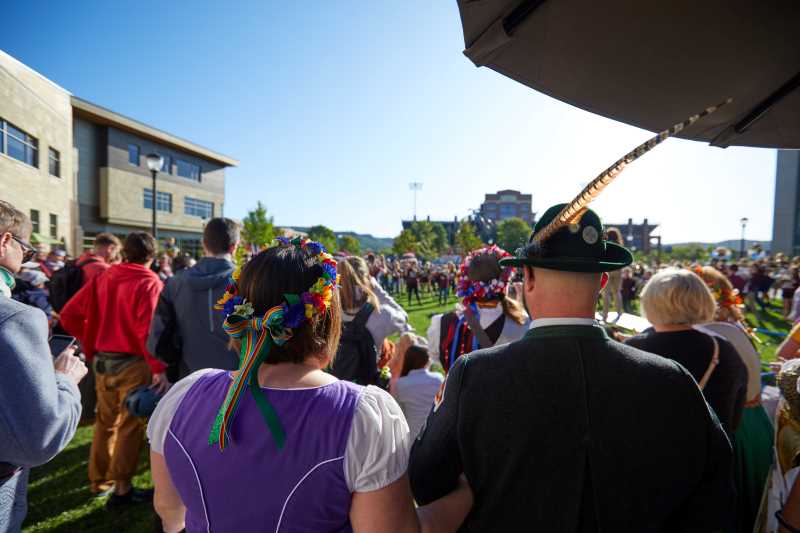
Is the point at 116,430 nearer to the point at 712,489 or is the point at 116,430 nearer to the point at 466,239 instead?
the point at 712,489

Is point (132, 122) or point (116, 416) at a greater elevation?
point (132, 122)

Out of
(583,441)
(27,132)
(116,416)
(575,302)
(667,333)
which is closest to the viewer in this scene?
(583,441)

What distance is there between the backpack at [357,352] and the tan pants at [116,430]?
2062 mm

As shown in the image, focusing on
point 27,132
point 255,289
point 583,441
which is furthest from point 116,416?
point 27,132

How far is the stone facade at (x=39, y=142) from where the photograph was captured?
57.6 ft

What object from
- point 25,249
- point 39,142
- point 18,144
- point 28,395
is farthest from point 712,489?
point 39,142

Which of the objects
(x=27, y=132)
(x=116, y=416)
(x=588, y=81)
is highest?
(x=27, y=132)

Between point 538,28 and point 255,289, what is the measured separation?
1484 millimetres

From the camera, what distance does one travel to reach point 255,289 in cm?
147

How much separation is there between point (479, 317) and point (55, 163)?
27830 mm

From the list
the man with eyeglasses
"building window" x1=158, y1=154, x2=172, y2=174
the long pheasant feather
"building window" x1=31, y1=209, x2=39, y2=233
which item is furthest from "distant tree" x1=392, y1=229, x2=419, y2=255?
the long pheasant feather

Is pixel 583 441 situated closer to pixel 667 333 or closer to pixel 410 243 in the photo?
pixel 667 333

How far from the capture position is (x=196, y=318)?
354 cm

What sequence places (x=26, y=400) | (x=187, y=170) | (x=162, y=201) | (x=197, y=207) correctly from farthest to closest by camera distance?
(x=197, y=207) < (x=187, y=170) < (x=162, y=201) < (x=26, y=400)
